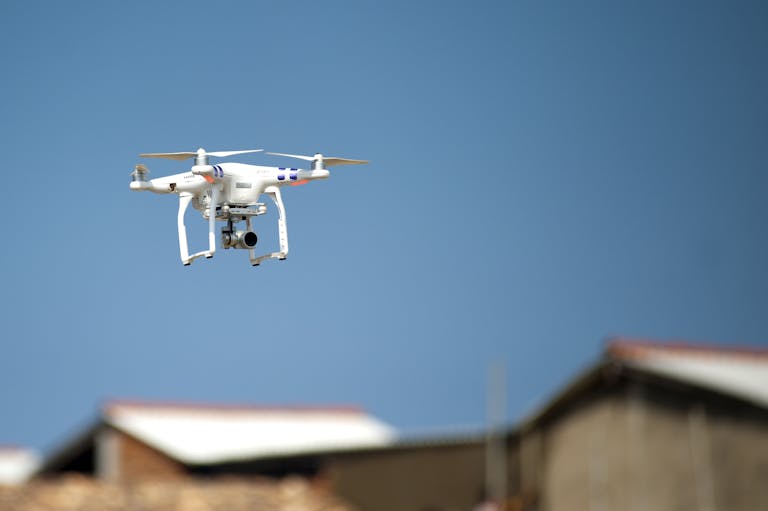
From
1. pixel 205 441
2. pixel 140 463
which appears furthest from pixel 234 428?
pixel 140 463

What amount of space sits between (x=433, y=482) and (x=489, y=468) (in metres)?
2.23

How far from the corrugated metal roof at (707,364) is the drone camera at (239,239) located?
2573 centimetres

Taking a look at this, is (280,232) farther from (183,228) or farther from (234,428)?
(234,428)

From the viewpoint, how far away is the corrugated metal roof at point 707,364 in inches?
1436

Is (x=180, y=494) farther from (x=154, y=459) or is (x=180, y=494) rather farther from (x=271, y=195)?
(x=271, y=195)

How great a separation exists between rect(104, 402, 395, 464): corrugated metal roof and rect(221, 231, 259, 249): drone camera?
3902 centimetres

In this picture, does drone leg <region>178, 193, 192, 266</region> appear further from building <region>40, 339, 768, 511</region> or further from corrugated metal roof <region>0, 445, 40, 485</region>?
corrugated metal roof <region>0, 445, 40, 485</region>

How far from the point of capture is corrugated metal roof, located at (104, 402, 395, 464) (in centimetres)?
5397

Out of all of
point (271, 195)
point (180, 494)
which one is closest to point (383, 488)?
point (180, 494)

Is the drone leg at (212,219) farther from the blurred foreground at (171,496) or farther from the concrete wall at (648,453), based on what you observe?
the blurred foreground at (171,496)

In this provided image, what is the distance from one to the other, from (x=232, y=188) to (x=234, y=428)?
48.8 metres

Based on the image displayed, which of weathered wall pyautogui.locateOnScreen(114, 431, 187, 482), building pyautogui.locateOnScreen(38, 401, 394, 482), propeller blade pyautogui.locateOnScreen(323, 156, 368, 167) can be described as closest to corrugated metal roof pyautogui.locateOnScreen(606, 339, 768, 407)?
building pyautogui.locateOnScreen(38, 401, 394, 482)

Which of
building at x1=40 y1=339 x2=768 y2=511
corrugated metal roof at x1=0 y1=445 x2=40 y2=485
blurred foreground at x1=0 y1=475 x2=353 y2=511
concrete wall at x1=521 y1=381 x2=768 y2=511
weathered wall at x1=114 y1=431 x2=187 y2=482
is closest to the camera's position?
concrete wall at x1=521 y1=381 x2=768 y2=511

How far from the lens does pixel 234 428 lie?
5941 centimetres
